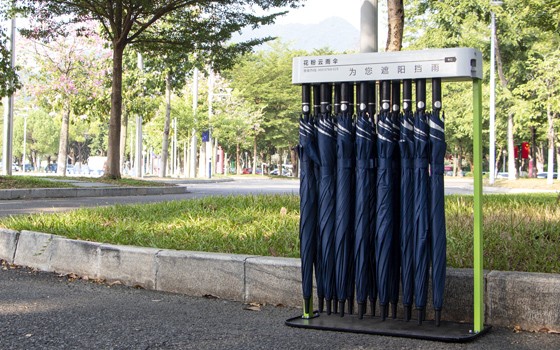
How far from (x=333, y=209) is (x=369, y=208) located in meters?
0.23

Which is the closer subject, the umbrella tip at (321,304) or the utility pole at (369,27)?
the umbrella tip at (321,304)

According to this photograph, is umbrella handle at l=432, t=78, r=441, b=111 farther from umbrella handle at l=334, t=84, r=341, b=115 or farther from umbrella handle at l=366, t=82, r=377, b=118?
umbrella handle at l=334, t=84, r=341, b=115

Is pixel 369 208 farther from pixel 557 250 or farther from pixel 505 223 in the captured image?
pixel 505 223

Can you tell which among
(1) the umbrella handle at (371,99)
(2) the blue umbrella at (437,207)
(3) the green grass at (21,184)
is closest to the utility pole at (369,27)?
(1) the umbrella handle at (371,99)

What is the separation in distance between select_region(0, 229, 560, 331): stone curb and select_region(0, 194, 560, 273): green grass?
0.29 m

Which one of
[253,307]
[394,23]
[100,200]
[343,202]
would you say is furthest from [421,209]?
[100,200]

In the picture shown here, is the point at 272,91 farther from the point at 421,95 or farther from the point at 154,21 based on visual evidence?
the point at 421,95

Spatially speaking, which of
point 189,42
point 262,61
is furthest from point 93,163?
point 189,42

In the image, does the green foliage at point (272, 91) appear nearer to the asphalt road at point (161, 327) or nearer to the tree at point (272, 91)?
the tree at point (272, 91)

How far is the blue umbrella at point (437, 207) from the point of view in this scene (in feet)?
12.8

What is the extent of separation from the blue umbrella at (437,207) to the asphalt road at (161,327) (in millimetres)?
328

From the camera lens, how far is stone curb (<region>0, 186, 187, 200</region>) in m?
16.2

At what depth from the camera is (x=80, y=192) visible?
58.5ft

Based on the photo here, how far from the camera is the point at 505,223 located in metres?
6.15
